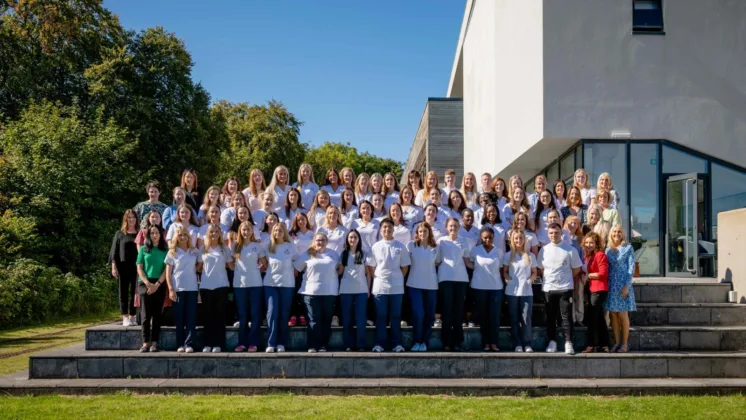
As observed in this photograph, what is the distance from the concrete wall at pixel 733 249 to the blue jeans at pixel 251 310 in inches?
292

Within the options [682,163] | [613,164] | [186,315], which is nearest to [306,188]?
[186,315]

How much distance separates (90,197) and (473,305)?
14.4 m

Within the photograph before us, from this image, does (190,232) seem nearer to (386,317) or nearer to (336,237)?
(336,237)

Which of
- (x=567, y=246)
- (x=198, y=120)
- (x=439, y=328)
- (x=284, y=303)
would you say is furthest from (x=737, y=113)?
(x=198, y=120)

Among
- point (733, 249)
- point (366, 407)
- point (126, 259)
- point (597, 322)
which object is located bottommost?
point (366, 407)

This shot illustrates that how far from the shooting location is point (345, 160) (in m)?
79.5

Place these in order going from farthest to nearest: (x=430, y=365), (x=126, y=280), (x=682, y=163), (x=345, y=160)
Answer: (x=345, y=160) → (x=682, y=163) → (x=126, y=280) → (x=430, y=365)

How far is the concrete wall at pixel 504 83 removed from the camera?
15133 mm

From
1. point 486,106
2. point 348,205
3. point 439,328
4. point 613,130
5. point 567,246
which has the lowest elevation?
point 439,328

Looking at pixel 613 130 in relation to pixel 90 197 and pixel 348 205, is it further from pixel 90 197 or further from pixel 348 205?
pixel 90 197

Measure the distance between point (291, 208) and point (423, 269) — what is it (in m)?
2.32

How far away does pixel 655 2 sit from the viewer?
1426 centimetres

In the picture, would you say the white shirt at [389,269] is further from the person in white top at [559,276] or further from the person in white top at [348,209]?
the person in white top at [559,276]

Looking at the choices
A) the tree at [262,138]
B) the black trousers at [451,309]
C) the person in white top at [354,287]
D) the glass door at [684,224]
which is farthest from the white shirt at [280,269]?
the tree at [262,138]
